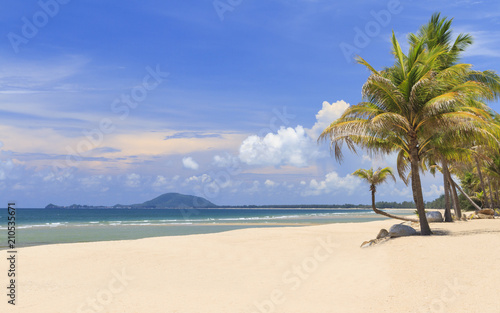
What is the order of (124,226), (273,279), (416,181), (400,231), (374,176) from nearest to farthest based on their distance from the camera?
1. (273,279)
2. (400,231)
3. (416,181)
4. (374,176)
5. (124,226)

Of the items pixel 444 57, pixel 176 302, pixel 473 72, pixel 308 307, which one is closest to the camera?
pixel 308 307

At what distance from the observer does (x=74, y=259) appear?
12.7 metres

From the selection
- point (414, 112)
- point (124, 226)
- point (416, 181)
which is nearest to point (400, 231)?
point (416, 181)

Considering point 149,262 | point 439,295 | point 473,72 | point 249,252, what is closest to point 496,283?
point 439,295

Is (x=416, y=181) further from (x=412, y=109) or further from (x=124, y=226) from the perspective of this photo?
(x=124, y=226)

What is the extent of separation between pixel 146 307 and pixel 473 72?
2342 cm

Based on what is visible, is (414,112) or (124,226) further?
(124,226)

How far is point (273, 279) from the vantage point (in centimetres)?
965

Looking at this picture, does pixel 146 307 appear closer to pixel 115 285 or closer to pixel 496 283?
pixel 115 285

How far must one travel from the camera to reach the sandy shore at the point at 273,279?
7293 millimetres

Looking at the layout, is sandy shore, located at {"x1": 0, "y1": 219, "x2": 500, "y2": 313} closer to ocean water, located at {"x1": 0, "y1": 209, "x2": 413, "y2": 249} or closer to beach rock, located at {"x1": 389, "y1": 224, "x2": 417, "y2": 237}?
beach rock, located at {"x1": 389, "y1": 224, "x2": 417, "y2": 237}

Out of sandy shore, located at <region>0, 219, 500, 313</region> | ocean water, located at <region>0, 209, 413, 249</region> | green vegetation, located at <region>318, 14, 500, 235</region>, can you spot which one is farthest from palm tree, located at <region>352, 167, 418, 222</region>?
ocean water, located at <region>0, 209, 413, 249</region>

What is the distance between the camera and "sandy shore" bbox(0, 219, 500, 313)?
7.29 meters

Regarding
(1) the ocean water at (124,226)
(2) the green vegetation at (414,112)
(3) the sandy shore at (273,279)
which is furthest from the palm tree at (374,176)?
(1) the ocean water at (124,226)
